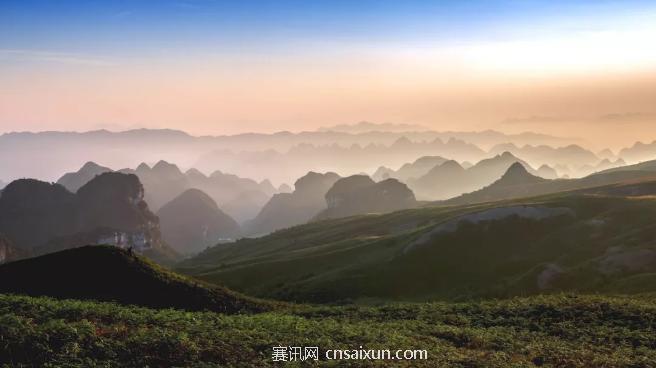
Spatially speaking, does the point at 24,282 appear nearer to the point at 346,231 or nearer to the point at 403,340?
the point at 403,340

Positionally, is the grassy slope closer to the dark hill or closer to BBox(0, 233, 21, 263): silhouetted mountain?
the dark hill

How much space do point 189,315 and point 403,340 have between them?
45.5ft

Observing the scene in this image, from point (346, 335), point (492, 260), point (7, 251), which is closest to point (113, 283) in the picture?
point (346, 335)

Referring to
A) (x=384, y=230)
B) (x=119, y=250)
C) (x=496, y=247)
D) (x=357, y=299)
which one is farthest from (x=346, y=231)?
(x=119, y=250)

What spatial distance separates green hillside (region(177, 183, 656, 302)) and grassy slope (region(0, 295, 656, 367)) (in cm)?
1810

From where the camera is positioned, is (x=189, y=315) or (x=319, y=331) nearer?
(x=319, y=331)

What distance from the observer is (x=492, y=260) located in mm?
69750

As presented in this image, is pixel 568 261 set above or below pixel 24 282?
below

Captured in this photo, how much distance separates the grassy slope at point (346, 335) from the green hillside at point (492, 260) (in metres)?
18.1

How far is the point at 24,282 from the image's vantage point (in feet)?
140

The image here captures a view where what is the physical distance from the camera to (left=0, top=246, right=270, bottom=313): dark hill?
40.1 meters

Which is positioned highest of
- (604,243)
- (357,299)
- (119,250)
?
(119,250)

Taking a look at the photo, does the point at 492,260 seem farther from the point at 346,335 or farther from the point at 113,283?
the point at 113,283

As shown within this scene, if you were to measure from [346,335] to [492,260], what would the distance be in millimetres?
47029
